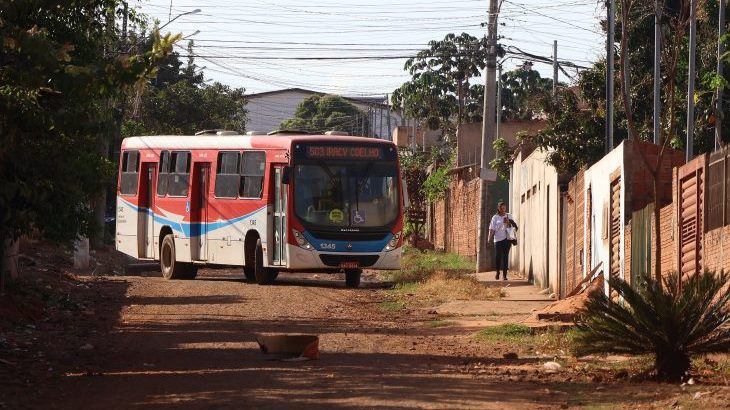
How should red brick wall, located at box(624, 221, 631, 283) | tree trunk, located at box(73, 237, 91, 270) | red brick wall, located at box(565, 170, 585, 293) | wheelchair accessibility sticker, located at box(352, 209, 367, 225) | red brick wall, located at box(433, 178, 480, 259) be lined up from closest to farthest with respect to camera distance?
red brick wall, located at box(624, 221, 631, 283)
red brick wall, located at box(565, 170, 585, 293)
wheelchair accessibility sticker, located at box(352, 209, 367, 225)
tree trunk, located at box(73, 237, 91, 270)
red brick wall, located at box(433, 178, 480, 259)

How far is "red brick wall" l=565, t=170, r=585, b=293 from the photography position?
22359 mm

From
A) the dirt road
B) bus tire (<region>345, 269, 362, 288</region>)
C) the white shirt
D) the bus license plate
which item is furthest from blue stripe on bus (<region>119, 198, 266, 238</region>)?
the dirt road

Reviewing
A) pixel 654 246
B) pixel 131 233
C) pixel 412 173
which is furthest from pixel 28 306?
pixel 412 173

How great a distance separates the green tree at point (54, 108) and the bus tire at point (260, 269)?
32.7ft

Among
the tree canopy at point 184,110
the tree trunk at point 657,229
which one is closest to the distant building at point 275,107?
the tree canopy at point 184,110

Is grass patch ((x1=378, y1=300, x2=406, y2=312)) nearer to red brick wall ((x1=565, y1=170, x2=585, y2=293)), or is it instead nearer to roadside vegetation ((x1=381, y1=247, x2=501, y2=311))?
roadside vegetation ((x1=381, y1=247, x2=501, y2=311))

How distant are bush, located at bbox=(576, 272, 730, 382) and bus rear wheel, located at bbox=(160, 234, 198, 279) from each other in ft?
63.5

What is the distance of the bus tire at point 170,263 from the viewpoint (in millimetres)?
30141

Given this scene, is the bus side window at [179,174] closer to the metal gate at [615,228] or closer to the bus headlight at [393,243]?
the bus headlight at [393,243]

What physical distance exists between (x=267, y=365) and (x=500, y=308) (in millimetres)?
9240

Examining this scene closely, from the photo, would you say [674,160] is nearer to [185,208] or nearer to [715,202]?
[715,202]

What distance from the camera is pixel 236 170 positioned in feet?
90.8

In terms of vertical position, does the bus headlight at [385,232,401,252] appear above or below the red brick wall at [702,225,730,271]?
above

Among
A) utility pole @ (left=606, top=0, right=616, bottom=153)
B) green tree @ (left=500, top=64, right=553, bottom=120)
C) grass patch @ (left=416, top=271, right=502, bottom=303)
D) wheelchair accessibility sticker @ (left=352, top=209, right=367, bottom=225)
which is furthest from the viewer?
green tree @ (left=500, top=64, right=553, bottom=120)
